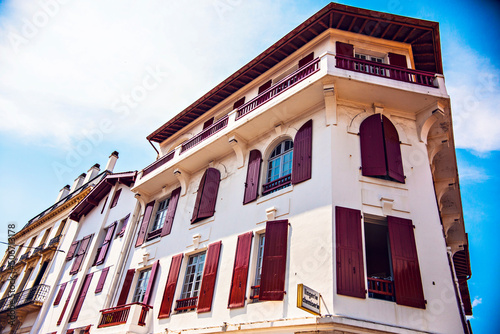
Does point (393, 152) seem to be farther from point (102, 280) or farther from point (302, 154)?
point (102, 280)

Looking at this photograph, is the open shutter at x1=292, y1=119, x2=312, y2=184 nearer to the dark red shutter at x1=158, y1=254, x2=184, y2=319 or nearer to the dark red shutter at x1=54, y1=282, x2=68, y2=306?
the dark red shutter at x1=158, y1=254, x2=184, y2=319

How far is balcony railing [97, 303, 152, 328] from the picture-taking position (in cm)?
1271

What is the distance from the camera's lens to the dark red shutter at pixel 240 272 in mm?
10195

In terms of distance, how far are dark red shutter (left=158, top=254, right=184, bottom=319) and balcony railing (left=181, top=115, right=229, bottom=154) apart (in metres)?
5.11

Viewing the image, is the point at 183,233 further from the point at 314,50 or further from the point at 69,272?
the point at 69,272

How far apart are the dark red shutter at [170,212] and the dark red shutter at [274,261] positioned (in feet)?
19.7

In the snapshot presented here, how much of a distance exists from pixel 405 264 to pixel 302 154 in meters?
4.47

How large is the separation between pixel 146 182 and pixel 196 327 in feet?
27.8

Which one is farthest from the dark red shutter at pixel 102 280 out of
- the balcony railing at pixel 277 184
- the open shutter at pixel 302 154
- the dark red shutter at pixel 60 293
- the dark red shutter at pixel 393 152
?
the dark red shutter at pixel 393 152

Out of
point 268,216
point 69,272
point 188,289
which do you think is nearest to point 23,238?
point 69,272

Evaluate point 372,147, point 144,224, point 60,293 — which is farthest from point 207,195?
point 60,293

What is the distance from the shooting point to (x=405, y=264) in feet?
29.2

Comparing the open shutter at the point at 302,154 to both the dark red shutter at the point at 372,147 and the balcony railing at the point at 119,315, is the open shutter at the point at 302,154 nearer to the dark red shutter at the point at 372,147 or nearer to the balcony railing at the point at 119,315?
the dark red shutter at the point at 372,147

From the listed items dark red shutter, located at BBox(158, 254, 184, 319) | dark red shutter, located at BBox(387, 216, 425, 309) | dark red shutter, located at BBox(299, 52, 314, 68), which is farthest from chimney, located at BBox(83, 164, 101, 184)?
dark red shutter, located at BBox(387, 216, 425, 309)
